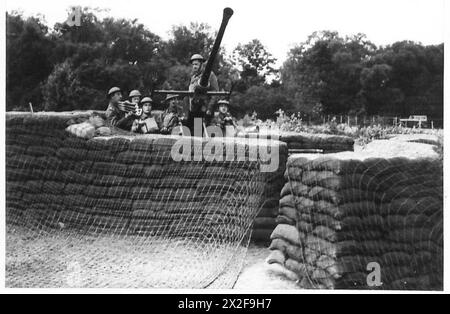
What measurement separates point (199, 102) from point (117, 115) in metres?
1.75

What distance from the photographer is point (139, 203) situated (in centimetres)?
611

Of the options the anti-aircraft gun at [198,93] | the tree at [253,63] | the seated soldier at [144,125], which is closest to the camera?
the anti-aircraft gun at [198,93]

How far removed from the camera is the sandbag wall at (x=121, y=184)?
5.66 m

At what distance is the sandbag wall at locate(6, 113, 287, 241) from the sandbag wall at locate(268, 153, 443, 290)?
1669 millimetres

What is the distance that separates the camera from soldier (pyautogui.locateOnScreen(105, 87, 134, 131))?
314 inches

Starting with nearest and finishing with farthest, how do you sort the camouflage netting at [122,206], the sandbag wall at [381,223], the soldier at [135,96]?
1. the sandbag wall at [381,223]
2. the camouflage netting at [122,206]
3. the soldier at [135,96]

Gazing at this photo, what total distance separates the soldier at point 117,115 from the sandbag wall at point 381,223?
14.7ft

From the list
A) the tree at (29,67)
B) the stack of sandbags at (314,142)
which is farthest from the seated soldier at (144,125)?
the tree at (29,67)

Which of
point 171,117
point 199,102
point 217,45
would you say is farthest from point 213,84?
point 217,45

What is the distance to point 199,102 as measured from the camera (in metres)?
6.93

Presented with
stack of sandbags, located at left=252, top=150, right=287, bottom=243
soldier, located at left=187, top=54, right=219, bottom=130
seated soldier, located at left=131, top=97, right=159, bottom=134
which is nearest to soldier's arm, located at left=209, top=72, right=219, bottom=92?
soldier, located at left=187, top=54, right=219, bottom=130

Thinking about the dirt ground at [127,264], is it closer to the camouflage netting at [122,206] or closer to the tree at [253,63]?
the camouflage netting at [122,206]

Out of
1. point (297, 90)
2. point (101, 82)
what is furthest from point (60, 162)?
point (297, 90)

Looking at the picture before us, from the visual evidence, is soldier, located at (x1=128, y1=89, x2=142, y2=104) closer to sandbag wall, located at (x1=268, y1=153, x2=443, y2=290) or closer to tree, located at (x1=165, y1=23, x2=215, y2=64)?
sandbag wall, located at (x1=268, y1=153, x2=443, y2=290)
